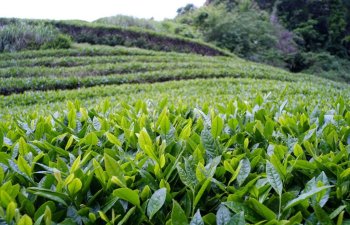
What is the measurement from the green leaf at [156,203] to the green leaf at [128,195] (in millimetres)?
43

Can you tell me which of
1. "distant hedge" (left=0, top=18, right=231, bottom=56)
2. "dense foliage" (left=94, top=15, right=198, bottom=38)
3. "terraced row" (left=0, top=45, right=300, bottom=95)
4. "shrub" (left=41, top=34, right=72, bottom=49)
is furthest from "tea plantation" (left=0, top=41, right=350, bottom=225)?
"dense foliage" (left=94, top=15, right=198, bottom=38)

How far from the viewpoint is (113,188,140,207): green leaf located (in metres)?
1.07

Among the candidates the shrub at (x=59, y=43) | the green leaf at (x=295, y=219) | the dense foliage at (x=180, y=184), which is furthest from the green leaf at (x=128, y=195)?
the shrub at (x=59, y=43)

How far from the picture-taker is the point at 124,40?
58.4 ft

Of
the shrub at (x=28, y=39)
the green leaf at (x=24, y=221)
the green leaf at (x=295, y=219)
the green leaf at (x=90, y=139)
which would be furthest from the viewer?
the shrub at (x=28, y=39)

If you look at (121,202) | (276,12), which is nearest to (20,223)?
(121,202)

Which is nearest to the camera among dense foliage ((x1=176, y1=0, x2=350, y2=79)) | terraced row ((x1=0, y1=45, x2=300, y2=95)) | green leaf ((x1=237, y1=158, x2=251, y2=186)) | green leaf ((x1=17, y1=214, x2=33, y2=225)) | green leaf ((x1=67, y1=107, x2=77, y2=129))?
green leaf ((x1=17, y1=214, x2=33, y2=225))

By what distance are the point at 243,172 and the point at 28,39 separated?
15529mm

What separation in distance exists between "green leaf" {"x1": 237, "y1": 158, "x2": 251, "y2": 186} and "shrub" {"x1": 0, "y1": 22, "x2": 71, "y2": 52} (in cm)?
1483

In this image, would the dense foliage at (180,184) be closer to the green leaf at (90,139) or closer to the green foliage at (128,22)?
the green leaf at (90,139)

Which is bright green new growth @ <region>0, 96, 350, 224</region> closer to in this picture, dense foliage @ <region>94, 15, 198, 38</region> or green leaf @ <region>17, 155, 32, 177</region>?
green leaf @ <region>17, 155, 32, 177</region>

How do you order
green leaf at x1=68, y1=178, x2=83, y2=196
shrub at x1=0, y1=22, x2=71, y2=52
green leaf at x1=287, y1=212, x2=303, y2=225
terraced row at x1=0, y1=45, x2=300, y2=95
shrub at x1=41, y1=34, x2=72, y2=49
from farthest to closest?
shrub at x1=41, y1=34, x2=72, y2=49 → shrub at x1=0, y1=22, x2=71, y2=52 → terraced row at x1=0, y1=45, x2=300, y2=95 → green leaf at x1=68, y1=178, x2=83, y2=196 → green leaf at x1=287, y1=212, x2=303, y2=225

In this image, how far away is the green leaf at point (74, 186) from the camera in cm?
114

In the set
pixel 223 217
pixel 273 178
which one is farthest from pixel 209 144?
pixel 223 217
